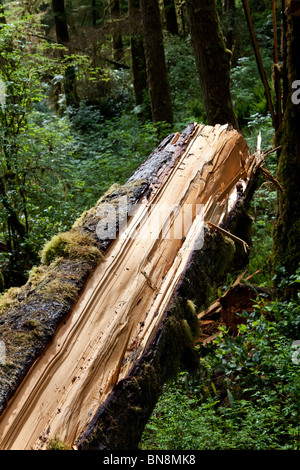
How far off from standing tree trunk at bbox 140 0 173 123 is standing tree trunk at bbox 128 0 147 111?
311 centimetres

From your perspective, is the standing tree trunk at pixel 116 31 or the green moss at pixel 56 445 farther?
the standing tree trunk at pixel 116 31

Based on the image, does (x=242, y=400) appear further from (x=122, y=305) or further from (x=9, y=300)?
(x=9, y=300)

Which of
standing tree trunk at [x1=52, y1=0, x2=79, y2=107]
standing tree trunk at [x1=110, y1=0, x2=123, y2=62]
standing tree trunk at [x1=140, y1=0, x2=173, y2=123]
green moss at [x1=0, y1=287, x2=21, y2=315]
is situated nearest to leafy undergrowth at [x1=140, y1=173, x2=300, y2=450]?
green moss at [x1=0, y1=287, x2=21, y2=315]

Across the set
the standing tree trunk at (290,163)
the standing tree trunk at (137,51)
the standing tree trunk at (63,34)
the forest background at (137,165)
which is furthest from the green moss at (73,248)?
the standing tree trunk at (63,34)

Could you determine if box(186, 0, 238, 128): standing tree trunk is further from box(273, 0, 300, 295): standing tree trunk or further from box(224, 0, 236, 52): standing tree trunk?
box(224, 0, 236, 52): standing tree trunk

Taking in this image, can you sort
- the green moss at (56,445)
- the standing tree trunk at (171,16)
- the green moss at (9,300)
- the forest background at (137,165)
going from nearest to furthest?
the green moss at (56,445)
the green moss at (9,300)
the forest background at (137,165)
the standing tree trunk at (171,16)

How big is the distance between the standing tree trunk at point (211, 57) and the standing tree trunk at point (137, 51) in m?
7.19

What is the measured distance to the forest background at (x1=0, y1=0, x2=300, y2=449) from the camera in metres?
3.50

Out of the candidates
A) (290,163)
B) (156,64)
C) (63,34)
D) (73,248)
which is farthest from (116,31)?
(73,248)

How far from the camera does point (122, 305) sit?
282 cm

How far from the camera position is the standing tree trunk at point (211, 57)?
7043mm

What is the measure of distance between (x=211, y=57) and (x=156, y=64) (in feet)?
13.2

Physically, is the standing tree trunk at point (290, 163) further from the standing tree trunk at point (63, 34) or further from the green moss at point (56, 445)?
the standing tree trunk at point (63, 34)

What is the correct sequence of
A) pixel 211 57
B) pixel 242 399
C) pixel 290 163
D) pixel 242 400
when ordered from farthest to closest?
pixel 211 57, pixel 290 163, pixel 242 399, pixel 242 400
